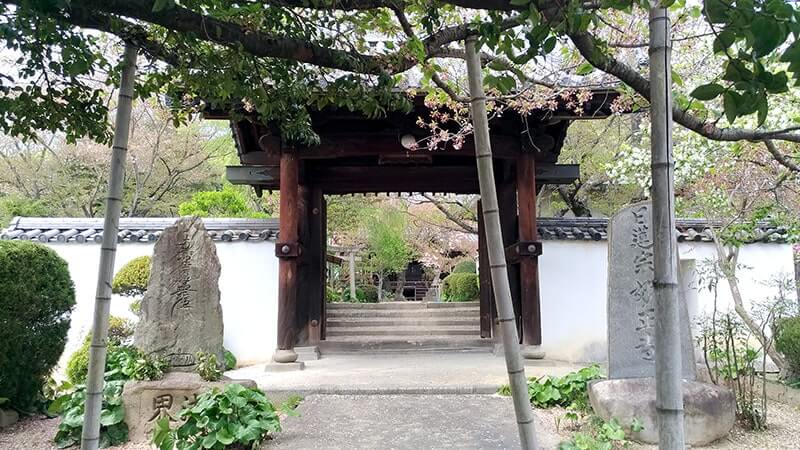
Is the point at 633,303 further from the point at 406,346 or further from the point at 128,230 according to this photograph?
the point at 128,230

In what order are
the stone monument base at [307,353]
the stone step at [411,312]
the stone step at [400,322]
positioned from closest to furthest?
the stone monument base at [307,353] → the stone step at [400,322] → the stone step at [411,312]

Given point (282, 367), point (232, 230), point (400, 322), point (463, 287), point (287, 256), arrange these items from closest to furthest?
point (282, 367) → point (287, 256) → point (232, 230) → point (400, 322) → point (463, 287)

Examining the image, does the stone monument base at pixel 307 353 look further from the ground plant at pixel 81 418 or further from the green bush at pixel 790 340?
the green bush at pixel 790 340

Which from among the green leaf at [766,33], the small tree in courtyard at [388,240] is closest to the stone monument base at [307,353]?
the green leaf at [766,33]

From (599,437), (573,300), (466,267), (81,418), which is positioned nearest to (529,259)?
(573,300)

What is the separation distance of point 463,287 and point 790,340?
30.5 ft

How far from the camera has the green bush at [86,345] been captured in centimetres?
578

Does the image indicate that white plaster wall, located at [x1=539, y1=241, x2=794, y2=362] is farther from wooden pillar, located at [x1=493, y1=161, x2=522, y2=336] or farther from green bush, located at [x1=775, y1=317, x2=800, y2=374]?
green bush, located at [x1=775, y1=317, x2=800, y2=374]

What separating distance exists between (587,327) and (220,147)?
11210 millimetres

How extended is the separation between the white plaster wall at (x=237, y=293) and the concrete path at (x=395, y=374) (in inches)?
26.6

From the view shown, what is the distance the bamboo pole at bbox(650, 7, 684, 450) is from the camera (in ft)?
4.02

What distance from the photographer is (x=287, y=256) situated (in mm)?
6684

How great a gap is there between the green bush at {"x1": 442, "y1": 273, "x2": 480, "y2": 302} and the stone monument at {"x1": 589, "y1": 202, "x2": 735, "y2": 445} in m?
9.47

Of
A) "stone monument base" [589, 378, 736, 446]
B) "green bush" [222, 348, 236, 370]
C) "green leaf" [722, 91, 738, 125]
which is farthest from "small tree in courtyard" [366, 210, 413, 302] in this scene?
"green leaf" [722, 91, 738, 125]
